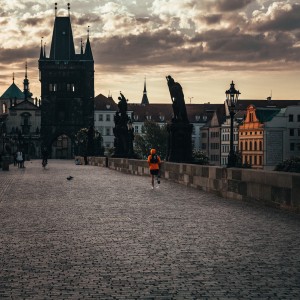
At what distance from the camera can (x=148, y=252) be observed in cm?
949

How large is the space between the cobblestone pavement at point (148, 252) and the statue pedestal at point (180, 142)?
1376 cm

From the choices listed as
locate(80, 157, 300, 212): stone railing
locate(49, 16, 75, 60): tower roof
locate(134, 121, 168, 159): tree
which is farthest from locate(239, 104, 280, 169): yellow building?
locate(80, 157, 300, 212): stone railing

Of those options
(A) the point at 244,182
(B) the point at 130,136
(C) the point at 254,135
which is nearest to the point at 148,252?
(A) the point at 244,182

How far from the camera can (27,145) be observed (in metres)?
164

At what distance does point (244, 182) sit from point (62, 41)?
142509 mm

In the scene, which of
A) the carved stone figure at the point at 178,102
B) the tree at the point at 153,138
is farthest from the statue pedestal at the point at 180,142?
the tree at the point at 153,138

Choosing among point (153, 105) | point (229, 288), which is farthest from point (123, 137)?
point (153, 105)

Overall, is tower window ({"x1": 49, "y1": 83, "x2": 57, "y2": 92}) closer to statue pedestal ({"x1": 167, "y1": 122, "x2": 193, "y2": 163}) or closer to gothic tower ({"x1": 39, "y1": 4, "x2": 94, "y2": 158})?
gothic tower ({"x1": 39, "y1": 4, "x2": 94, "y2": 158})

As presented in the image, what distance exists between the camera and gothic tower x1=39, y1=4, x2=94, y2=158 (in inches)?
6265

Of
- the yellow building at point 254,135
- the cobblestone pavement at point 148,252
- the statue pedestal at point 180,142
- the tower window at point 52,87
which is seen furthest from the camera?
the tower window at point 52,87

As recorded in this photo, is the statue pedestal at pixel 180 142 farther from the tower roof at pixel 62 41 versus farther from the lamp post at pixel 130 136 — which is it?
the tower roof at pixel 62 41

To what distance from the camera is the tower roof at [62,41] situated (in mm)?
155375

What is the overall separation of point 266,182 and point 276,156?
111234 mm

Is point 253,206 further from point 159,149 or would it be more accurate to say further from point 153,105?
point 153,105
